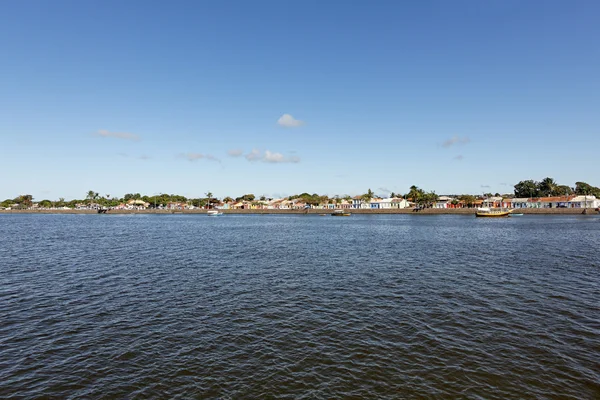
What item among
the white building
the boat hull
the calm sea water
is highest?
the white building

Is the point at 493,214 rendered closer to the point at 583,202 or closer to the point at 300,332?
the point at 583,202

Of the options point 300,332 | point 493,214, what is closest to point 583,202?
point 493,214

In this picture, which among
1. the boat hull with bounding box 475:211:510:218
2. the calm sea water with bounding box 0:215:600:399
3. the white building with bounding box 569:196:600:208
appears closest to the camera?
the calm sea water with bounding box 0:215:600:399

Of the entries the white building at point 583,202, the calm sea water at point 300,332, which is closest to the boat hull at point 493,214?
the white building at point 583,202

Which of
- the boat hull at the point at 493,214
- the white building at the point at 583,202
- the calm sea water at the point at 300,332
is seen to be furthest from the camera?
the white building at the point at 583,202

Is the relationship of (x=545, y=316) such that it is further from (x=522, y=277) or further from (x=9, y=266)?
(x=9, y=266)

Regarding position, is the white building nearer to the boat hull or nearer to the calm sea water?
the boat hull

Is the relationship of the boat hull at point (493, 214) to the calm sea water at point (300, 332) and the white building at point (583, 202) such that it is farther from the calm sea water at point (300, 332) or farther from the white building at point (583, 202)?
the calm sea water at point (300, 332)

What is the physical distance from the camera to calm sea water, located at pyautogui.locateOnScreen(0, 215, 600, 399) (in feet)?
Result: 37.4

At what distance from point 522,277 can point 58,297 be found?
37.0 meters

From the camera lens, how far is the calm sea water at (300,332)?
37.4ft

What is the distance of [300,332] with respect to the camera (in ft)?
52.5

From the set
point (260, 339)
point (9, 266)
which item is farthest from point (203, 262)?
point (260, 339)

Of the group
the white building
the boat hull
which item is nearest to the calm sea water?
the boat hull
